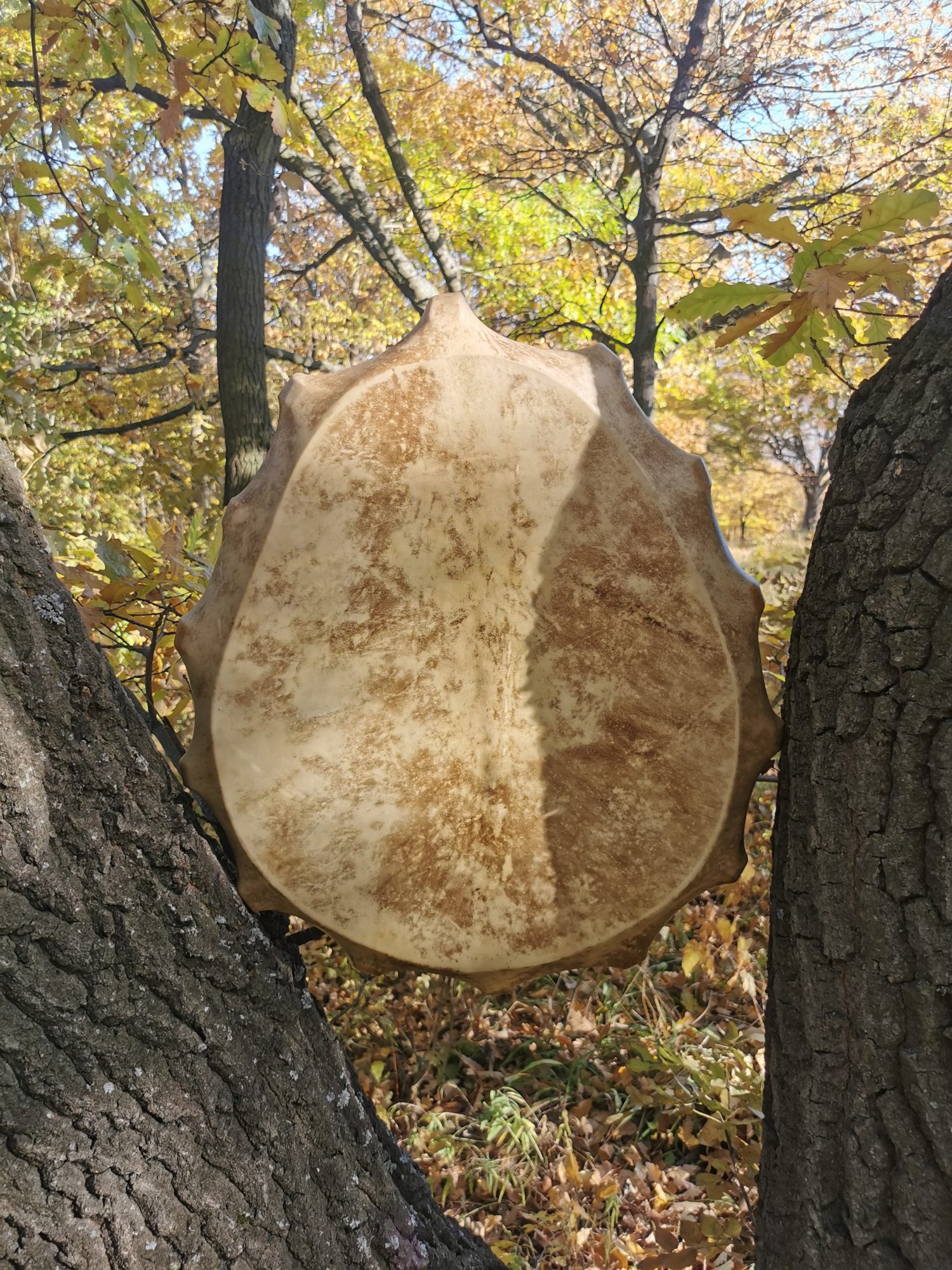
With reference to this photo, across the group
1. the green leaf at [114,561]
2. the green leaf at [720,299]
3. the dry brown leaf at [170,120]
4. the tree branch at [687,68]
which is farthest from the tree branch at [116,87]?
the green leaf at [720,299]

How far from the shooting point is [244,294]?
365 centimetres

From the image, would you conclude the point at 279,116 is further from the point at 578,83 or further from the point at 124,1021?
the point at 578,83

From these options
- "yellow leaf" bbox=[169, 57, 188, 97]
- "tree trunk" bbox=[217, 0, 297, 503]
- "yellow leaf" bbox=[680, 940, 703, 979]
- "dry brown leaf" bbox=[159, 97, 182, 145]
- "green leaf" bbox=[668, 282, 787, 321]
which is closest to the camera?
"green leaf" bbox=[668, 282, 787, 321]

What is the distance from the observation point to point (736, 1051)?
257 cm

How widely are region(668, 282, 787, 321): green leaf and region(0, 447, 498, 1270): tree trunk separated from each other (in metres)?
0.99

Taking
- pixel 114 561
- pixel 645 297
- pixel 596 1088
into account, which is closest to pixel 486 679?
pixel 114 561

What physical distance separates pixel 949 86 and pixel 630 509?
5.67 metres

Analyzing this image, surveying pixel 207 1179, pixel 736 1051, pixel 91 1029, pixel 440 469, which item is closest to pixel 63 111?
pixel 440 469

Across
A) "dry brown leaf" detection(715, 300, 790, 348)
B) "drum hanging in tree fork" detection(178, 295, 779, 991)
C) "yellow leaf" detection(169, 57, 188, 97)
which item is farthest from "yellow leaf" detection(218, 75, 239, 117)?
"dry brown leaf" detection(715, 300, 790, 348)

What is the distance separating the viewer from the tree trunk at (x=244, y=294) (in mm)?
3582

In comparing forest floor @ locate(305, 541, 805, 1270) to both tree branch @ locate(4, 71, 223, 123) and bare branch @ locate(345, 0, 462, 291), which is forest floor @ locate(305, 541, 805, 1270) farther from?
tree branch @ locate(4, 71, 223, 123)

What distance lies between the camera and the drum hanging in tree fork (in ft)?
3.60

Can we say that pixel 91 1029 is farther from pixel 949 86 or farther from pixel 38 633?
pixel 949 86

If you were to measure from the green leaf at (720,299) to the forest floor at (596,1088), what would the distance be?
0.98 m
